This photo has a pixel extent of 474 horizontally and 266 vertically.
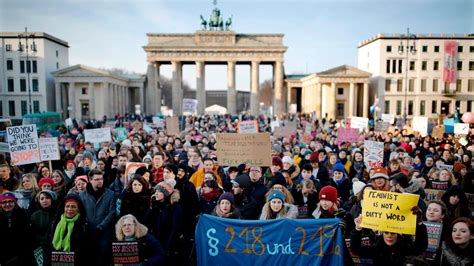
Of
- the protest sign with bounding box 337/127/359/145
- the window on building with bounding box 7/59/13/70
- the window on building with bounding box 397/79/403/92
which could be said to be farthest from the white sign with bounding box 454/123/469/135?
the window on building with bounding box 7/59/13/70

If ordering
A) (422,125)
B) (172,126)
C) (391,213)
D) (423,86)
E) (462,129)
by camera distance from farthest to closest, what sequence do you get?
1. (423,86)
2. (422,125)
3. (462,129)
4. (172,126)
5. (391,213)

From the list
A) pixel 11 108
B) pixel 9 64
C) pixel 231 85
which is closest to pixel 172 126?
pixel 231 85

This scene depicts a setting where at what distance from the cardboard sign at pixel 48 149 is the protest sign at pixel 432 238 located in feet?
33.4

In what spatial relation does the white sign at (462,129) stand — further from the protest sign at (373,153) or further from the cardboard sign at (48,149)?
the cardboard sign at (48,149)

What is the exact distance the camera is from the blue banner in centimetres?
542

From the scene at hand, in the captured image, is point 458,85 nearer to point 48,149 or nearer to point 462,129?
point 462,129

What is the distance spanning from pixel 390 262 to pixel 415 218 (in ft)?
2.18

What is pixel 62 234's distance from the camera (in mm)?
5355

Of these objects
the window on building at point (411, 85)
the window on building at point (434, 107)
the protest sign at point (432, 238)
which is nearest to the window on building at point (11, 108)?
the window on building at point (411, 85)

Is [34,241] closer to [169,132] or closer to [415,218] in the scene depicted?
[415,218]

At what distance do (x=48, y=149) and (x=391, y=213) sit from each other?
10069 mm

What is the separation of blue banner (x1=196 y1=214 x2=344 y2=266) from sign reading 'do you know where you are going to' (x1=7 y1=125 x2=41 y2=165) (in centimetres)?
737

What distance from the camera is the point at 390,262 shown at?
193 inches

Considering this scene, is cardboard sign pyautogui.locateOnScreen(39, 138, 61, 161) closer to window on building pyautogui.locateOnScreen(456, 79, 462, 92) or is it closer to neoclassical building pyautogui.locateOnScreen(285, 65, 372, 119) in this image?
neoclassical building pyautogui.locateOnScreen(285, 65, 372, 119)
